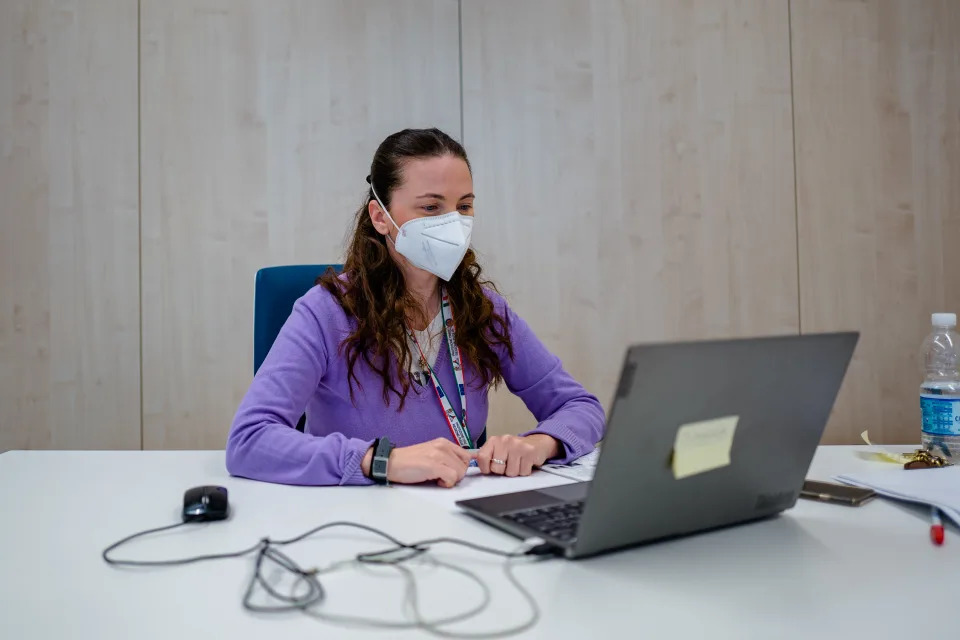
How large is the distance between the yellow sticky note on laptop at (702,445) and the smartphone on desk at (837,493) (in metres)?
0.28

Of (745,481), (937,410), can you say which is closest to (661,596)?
(745,481)

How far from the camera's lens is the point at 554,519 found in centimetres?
83

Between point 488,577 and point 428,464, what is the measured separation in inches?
15.6

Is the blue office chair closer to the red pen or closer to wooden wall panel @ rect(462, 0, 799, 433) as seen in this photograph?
wooden wall panel @ rect(462, 0, 799, 433)

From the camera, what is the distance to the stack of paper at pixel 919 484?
909mm

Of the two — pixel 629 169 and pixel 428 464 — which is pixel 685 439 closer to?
pixel 428 464

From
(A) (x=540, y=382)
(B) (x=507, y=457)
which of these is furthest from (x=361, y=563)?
(A) (x=540, y=382)

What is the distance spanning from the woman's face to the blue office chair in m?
0.26

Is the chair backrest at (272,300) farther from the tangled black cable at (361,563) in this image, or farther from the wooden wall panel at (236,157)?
the wooden wall panel at (236,157)

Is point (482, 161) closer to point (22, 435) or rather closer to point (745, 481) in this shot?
point (22, 435)

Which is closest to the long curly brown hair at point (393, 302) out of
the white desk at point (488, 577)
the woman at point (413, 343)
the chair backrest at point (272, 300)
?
the woman at point (413, 343)

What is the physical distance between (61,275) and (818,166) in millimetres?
3076

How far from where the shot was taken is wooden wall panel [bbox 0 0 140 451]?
269 cm

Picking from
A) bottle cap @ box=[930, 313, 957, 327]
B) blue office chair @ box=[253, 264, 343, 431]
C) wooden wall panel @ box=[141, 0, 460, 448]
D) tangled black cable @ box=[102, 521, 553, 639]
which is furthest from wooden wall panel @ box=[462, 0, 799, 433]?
tangled black cable @ box=[102, 521, 553, 639]
